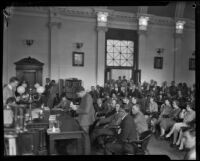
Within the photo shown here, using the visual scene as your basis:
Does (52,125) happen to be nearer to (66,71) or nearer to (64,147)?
(64,147)

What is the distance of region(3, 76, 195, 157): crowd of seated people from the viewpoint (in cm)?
370

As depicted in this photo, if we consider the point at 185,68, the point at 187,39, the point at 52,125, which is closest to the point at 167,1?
the point at 187,39

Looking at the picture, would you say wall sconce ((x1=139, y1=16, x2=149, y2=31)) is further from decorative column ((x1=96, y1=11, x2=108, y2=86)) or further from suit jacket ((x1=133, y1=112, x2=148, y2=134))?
suit jacket ((x1=133, y1=112, x2=148, y2=134))

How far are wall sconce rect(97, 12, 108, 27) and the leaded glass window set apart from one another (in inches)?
13.8

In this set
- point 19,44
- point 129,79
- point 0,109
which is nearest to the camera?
point 0,109

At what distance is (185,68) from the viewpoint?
12.8ft

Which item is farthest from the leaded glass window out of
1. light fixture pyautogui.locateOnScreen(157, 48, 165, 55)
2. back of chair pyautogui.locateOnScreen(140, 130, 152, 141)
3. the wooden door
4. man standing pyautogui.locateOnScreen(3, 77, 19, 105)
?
man standing pyautogui.locateOnScreen(3, 77, 19, 105)

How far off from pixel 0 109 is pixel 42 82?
0.80 m

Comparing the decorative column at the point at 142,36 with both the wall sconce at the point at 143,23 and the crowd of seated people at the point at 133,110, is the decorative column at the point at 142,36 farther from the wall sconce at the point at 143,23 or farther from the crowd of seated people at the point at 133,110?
the crowd of seated people at the point at 133,110

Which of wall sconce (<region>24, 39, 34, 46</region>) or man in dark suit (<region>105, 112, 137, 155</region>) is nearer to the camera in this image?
man in dark suit (<region>105, 112, 137, 155</region>)

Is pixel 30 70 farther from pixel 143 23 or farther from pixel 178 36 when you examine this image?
pixel 178 36

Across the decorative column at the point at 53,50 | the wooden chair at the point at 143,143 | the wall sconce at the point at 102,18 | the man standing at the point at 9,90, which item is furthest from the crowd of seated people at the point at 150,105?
the man standing at the point at 9,90

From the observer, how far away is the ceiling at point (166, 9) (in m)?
3.56

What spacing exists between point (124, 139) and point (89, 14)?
86.4 inches
